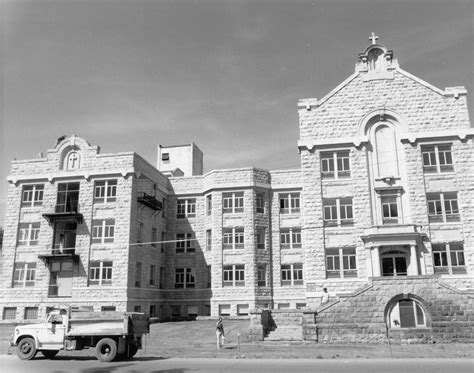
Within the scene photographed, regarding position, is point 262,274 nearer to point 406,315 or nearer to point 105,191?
point 105,191

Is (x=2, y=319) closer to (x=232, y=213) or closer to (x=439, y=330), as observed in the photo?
(x=232, y=213)

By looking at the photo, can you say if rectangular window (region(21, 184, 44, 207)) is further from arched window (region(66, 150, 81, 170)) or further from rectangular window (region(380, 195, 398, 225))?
Answer: rectangular window (region(380, 195, 398, 225))

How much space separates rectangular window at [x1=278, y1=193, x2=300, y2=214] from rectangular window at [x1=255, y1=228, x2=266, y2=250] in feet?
9.21

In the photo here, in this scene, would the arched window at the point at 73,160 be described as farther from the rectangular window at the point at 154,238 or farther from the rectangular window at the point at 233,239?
the rectangular window at the point at 233,239

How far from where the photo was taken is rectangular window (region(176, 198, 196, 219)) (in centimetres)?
4625

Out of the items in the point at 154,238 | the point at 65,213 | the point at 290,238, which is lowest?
the point at 290,238

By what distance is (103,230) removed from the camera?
39531mm

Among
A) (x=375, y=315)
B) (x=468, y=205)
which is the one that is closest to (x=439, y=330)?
(x=375, y=315)

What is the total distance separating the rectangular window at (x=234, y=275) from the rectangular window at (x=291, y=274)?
3.71 m

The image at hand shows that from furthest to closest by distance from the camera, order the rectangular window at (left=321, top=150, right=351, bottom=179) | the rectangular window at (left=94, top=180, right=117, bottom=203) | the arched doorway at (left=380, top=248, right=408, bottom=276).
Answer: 1. the rectangular window at (left=94, top=180, right=117, bottom=203)
2. the rectangular window at (left=321, top=150, right=351, bottom=179)
3. the arched doorway at (left=380, top=248, right=408, bottom=276)

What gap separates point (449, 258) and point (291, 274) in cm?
1410

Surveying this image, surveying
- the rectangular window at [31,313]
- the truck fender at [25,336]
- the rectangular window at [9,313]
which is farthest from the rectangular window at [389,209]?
the rectangular window at [9,313]

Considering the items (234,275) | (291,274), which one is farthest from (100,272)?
(291,274)

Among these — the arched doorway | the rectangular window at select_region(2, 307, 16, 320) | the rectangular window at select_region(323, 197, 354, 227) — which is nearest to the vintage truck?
the rectangular window at select_region(323, 197, 354, 227)
